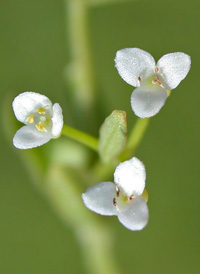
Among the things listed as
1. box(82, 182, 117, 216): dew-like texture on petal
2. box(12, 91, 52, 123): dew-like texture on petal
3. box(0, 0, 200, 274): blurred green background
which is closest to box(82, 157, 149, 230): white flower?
box(82, 182, 117, 216): dew-like texture on petal

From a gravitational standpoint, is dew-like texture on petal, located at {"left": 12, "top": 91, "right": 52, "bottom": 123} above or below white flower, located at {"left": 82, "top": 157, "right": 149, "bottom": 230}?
above

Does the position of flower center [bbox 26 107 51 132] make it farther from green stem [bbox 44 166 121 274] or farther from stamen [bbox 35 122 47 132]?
green stem [bbox 44 166 121 274]

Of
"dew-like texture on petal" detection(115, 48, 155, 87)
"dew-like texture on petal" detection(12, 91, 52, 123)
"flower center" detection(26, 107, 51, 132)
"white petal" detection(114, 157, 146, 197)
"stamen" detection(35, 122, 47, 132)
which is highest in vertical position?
"dew-like texture on petal" detection(115, 48, 155, 87)

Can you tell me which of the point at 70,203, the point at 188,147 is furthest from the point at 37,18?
the point at 70,203

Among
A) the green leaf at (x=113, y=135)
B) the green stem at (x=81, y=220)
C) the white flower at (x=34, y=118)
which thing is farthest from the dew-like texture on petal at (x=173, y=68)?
the green stem at (x=81, y=220)

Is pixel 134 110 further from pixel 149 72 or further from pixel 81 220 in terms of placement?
pixel 81 220

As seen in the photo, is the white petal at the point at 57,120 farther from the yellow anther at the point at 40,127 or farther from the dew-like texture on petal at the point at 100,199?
the dew-like texture on petal at the point at 100,199
